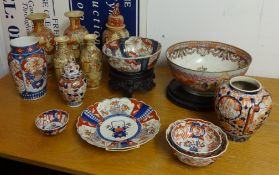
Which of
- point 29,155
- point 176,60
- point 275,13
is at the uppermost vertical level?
point 275,13

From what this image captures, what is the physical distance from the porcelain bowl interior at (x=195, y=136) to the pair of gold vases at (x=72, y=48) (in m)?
0.34

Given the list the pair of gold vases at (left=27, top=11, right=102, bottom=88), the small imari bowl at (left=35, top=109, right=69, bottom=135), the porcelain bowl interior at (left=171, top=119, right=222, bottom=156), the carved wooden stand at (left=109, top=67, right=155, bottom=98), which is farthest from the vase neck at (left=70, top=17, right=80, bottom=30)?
the porcelain bowl interior at (left=171, top=119, right=222, bottom=156)

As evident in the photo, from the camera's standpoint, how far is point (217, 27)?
1029 mm

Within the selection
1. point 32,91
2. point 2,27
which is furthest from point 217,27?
point 2,27

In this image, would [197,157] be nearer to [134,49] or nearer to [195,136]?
[195,136]

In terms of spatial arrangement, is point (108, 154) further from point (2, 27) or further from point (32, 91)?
point (2, 27)

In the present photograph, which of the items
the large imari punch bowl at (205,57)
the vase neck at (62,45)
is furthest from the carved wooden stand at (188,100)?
the vase neck at (62,45)

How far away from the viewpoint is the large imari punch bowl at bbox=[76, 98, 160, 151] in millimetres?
757

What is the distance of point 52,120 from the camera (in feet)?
2.79

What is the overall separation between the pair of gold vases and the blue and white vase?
0.05 meters

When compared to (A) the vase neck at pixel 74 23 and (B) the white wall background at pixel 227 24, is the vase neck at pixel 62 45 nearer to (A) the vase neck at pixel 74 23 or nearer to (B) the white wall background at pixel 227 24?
(A) the vase neck at pixel 74 23

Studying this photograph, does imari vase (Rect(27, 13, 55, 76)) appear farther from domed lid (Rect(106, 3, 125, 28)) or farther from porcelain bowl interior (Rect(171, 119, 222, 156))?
porcelain bowl interior (Rect(171, 119, 222, 156))

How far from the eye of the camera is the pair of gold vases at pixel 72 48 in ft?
3.07

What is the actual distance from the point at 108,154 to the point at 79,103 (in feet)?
0.78
